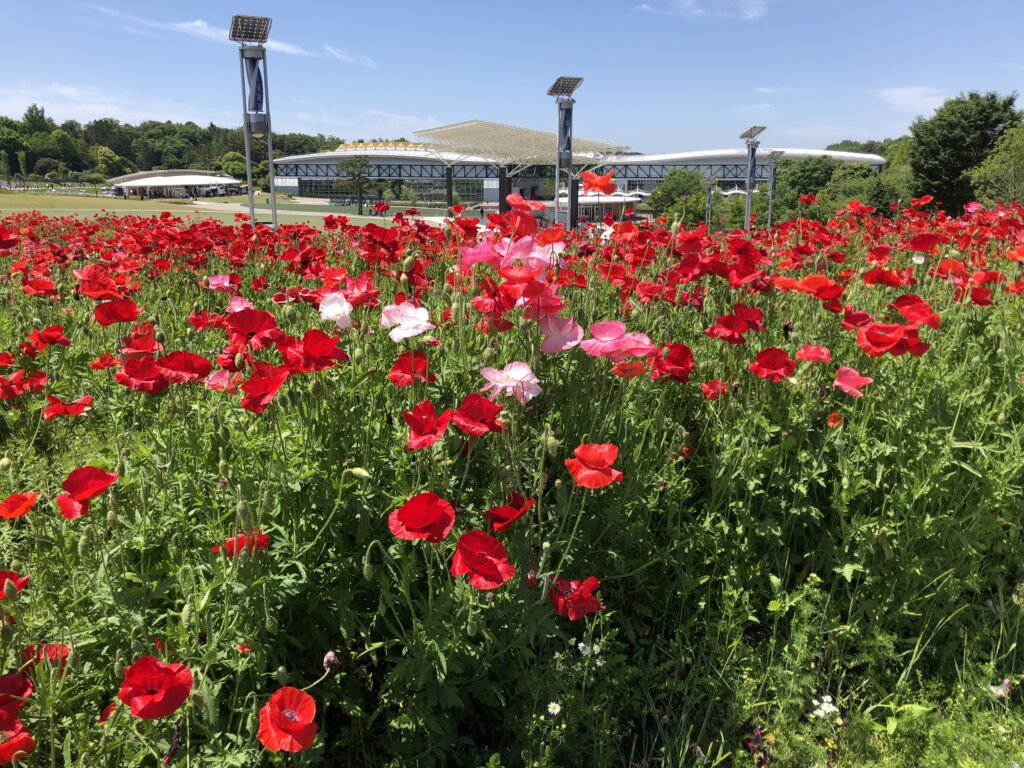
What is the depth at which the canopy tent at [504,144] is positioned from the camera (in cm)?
2773

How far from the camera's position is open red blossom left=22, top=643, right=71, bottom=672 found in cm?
141

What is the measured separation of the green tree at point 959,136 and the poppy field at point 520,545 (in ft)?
123

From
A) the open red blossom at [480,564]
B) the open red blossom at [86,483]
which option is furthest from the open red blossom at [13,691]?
the open red blossom at [480,564]

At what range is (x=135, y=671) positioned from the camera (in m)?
1.16

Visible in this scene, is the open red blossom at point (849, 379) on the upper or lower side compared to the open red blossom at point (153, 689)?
upper

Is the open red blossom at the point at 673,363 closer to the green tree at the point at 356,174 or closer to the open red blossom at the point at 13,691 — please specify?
the open red blossom at the point at 13,691

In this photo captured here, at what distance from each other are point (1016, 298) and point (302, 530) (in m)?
4.43

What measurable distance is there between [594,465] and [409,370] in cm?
68

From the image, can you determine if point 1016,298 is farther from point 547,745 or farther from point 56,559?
point 56,559

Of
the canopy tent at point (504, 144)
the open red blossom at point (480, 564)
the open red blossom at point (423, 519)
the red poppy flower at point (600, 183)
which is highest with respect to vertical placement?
the canopy tent at point (504, 144)

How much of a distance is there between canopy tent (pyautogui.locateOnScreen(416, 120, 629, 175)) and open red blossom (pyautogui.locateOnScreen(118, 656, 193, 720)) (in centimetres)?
2789

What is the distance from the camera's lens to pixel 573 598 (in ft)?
5.81

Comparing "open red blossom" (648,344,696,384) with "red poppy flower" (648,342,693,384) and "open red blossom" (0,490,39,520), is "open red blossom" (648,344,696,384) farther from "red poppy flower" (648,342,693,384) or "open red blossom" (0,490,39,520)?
"open red blossom" (0,490,39,520)

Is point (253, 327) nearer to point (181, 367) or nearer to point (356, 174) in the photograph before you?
point (181, 367)
